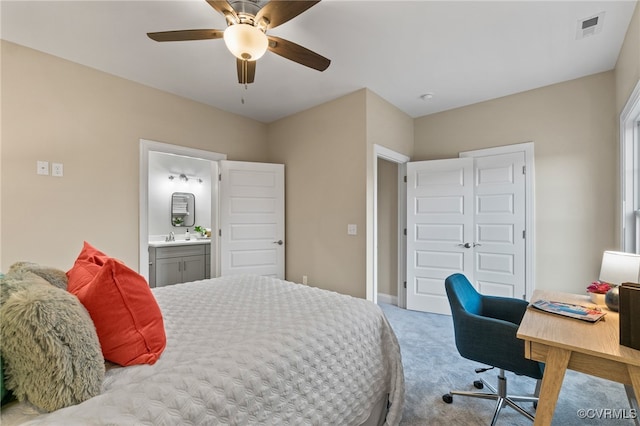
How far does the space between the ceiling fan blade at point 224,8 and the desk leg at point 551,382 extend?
2.36 m

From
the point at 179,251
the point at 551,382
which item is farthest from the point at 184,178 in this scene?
the point at 551,382

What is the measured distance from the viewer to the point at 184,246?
426 cm

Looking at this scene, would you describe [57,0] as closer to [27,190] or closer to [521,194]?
[27,190]

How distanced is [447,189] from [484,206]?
18.6 inches

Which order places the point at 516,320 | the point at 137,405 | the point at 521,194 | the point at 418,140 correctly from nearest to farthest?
1. the point at 137,405
2. the point at 516,320
3. the point at 521,194
4. the point at 418,140

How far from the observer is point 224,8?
62.3 inches

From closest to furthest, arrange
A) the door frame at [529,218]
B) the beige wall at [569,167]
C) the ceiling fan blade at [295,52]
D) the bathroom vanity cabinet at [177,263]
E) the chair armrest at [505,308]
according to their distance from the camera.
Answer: the ceiling fan blade at [295,52] → the chair armrest at [505,308] → the beige wall at [569,167] → the door frame at [529,218] → the bathroom vanity cabinet at [177,263]

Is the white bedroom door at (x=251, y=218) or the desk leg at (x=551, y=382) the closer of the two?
the desk leg at (x=551, y=382)

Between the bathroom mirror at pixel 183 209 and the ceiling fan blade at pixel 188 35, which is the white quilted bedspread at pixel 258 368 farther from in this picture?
the bathroom mirror at pixel 183 209

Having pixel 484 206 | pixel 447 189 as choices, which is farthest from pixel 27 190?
pixel 484 206

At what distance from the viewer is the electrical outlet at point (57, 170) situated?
8.09ft

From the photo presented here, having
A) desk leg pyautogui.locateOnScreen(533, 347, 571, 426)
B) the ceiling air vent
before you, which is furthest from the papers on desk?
the ceiling air vent

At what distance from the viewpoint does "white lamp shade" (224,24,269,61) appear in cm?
159
